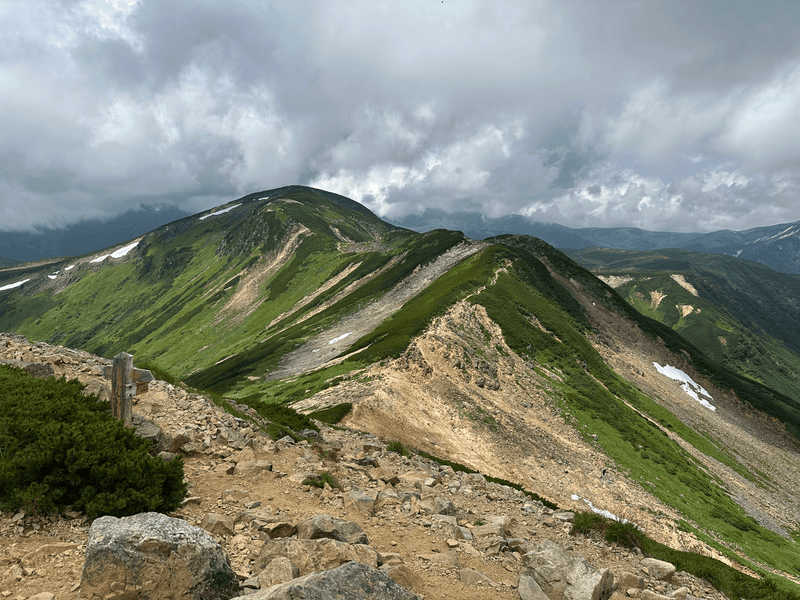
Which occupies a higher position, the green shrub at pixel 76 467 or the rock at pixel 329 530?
the green shrub at pixel 76 467

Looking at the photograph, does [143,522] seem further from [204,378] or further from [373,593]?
[204,378]

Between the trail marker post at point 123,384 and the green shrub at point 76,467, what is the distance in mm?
1697

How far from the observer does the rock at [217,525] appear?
971 centimetres

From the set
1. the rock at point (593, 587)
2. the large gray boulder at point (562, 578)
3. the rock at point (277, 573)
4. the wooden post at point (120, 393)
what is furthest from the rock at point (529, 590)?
the wooden post at point (120, 393)

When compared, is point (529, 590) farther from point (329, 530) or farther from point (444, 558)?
point (329, 530)

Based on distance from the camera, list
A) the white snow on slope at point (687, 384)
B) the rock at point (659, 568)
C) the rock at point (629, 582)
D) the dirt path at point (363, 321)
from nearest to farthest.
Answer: the rock at point (629, 582), the rock at point (659, 568), the dirt path at point (363, 321), the white snow on slope at point (687, 384)

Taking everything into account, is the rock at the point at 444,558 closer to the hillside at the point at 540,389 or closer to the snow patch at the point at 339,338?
the hillside at the point at 540,389

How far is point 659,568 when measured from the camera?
460 inches

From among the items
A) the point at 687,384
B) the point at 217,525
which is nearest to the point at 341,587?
the point at 217,525

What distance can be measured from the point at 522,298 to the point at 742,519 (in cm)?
4226

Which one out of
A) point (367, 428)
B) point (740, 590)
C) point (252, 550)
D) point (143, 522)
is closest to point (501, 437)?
point (367, 428)

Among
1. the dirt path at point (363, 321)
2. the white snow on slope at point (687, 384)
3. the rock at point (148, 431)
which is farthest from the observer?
the white snow on slope at point (687, 384)

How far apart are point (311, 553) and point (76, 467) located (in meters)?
6.06

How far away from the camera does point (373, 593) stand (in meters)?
6.85
